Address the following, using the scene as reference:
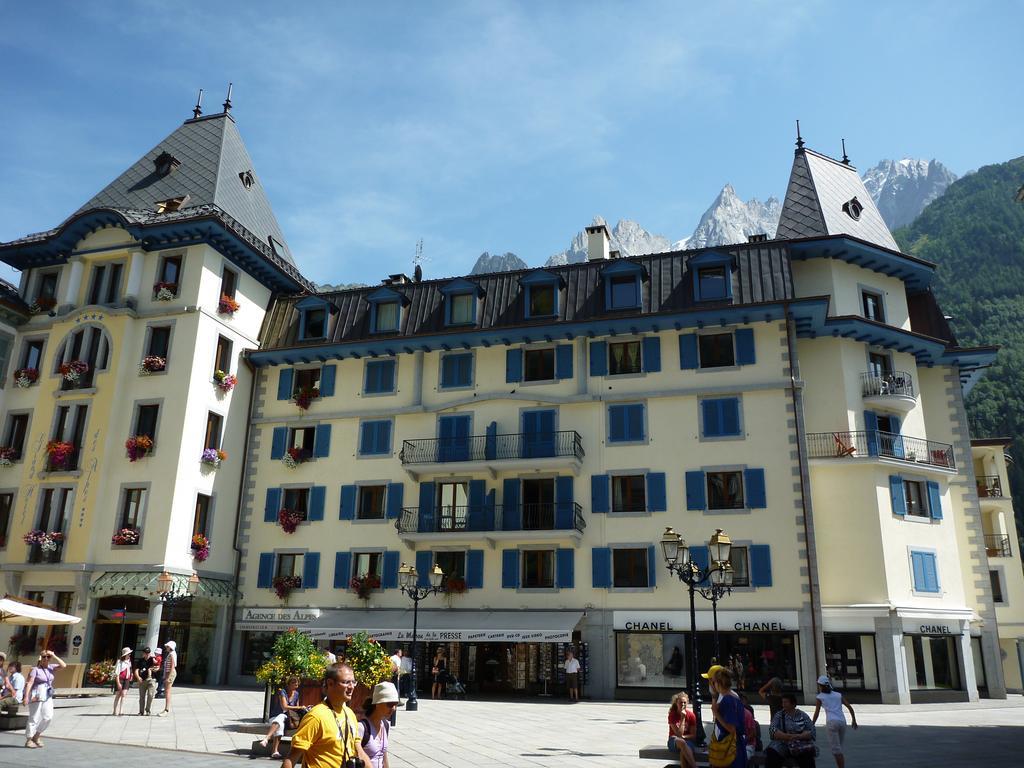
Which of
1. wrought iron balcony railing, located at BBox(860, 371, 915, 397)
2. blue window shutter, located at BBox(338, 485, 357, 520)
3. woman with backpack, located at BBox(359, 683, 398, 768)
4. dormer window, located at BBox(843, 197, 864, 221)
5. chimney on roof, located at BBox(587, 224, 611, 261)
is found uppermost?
dormer window, located at BBox(843, 197, 864, 221)

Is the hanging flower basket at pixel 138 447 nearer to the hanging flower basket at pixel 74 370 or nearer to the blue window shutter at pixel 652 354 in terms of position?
the hanging flower basket at pixel 74 370

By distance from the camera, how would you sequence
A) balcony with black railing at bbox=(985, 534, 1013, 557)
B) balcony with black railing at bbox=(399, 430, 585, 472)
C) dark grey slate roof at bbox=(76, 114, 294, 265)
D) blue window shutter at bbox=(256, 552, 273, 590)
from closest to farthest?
balcony with black railing at bbox=(399, 430, 585, 472), blue window shutter at bbox=(256, 552, 273, 590), dark grey slate roof at bbox=(76, 114, 294, 265), balcony with black railing at bbox=(985, 534, 1013, 557)

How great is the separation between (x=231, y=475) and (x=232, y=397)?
10.6 feet

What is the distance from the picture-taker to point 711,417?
99.5ft

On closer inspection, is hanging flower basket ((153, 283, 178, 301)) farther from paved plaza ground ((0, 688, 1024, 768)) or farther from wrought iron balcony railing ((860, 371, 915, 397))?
wrought iron balcony railing ((860, 371, 915, 397))

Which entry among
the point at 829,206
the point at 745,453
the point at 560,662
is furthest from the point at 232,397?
the point at 829,206

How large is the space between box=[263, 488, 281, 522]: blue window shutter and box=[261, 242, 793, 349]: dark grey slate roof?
6311mm

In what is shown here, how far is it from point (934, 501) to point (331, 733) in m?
30.4

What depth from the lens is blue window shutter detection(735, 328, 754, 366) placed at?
30500 millimetres

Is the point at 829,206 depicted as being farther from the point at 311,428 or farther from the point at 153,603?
the point at 153,603

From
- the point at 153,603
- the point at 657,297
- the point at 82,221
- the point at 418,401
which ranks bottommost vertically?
the point at 153,603

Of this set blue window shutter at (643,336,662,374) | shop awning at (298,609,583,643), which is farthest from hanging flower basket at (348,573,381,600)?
blue window shutter at (643,336,662,374)

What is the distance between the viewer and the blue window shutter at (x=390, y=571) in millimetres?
31828

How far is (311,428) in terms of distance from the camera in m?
35.2
